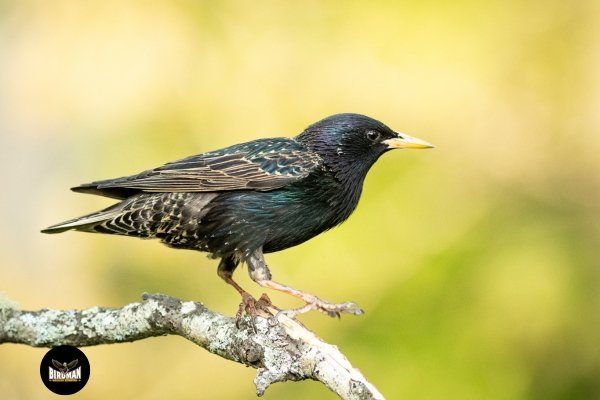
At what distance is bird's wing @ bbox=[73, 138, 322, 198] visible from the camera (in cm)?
529

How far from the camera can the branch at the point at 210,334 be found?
4227mm

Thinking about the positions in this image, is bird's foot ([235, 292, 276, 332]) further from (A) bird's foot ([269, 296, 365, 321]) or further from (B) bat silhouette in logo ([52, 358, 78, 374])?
(B) bat silhouette in logo ([52, 358, 78, 374])

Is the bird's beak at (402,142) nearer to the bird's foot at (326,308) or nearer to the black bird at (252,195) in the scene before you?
the black bird at (252,195)

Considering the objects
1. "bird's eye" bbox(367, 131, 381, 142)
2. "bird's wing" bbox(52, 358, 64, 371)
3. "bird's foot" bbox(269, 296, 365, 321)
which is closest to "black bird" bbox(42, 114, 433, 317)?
"bird's eye" bbox(367, 131, 381, 142)

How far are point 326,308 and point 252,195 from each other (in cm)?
79

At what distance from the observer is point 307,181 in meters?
5.28

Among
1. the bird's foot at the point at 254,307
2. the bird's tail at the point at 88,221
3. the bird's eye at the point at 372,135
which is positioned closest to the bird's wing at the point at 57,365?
the bird's tail at the point at 88,221

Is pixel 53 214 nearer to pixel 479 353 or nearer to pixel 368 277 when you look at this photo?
pixel 368 277

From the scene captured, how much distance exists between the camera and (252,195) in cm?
529

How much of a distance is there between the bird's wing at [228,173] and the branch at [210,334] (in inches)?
27.1

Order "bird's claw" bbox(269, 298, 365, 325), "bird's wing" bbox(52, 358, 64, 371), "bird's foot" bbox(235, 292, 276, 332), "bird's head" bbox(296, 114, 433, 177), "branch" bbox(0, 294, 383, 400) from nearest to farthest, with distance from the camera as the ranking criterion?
"branch" bbox(0, 294, 383, 400), "bird's claw" bbox(269, 298, 365, 325), "bird's foot" bbox(235, 292, 276, 332), "bird's wing" bbox(52, 358, 64, 371), "bird's head" bbox(296, 114, 433, 177)

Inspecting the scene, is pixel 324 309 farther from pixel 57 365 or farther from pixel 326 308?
pixel 57 365

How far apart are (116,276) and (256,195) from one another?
99.9 inches

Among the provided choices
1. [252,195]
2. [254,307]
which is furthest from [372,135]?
[254,307]
